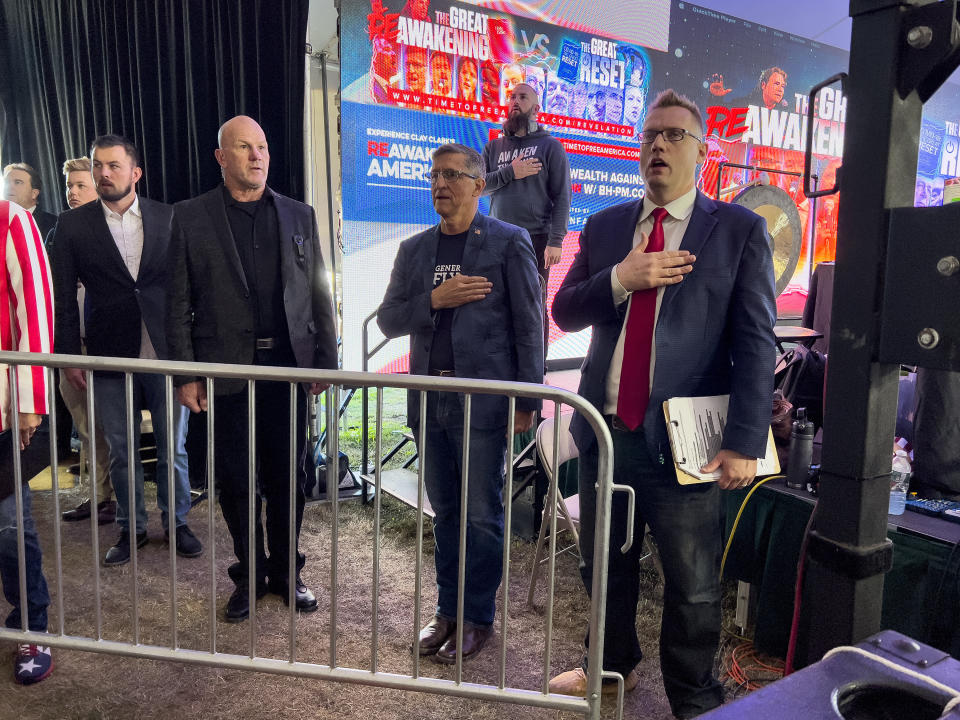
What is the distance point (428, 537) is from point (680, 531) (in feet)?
6.85

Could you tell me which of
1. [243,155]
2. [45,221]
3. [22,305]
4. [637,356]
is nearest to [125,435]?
[22,305]

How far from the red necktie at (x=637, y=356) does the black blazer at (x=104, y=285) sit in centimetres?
247

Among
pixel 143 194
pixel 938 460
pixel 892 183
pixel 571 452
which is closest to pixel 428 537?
pixel 571 452

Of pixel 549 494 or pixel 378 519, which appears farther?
pixel 549 494

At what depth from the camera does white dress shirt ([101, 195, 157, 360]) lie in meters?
3.50

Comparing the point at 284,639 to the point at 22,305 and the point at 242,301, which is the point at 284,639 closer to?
the point at 242,301

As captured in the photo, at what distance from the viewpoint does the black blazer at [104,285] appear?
3350 millimetres

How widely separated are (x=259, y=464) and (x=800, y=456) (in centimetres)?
216

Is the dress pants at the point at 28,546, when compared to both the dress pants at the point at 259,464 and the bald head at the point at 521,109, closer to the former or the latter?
the dress pants at the point at 259,464

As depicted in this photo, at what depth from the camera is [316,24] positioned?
449 centimetres

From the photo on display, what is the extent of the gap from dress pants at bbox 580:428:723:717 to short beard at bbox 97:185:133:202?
2749 mm

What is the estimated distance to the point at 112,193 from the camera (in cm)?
346

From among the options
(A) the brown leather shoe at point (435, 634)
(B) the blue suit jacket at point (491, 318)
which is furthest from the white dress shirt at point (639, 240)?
(A) the brown leather shoe at point (435, 634)

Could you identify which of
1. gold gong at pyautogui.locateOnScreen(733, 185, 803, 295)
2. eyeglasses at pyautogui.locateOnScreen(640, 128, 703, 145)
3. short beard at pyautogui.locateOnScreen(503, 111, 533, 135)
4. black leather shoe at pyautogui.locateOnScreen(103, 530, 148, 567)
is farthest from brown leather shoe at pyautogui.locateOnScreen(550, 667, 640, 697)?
gold gong at pyautogui.locateOnScreen(733, 185, 803, 295)
